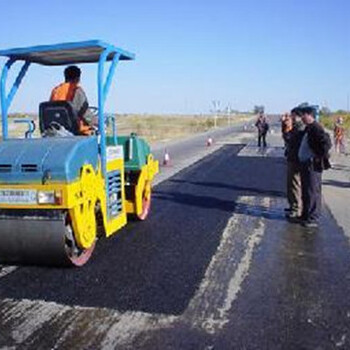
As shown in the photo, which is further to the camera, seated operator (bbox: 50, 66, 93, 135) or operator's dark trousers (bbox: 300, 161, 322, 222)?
operator's dark trousers (bbox: 300, 161, 322, 222)

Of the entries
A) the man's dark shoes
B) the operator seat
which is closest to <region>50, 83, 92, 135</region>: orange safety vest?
the operator seat

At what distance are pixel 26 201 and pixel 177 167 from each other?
40.8 ft

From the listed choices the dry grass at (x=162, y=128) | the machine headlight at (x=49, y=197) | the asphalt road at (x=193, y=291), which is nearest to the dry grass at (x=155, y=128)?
the dry grass at (x=162, y=128)

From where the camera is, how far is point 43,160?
18.9 ft

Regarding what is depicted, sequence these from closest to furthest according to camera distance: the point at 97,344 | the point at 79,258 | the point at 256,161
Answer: the point at 97,344 < the point at 79,258 < the point at 256,161

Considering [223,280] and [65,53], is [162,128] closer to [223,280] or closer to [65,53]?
[65,53]

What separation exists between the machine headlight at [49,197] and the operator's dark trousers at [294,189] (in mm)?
4914

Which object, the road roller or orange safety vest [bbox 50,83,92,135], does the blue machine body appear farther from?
orange safety vest [bbox 50,83,92,135]

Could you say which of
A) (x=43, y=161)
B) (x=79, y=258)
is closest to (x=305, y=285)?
(x=79, y=258)

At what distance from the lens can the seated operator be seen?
6.98 meters

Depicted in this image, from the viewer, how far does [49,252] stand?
19.2 feet

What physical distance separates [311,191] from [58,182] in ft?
14.9

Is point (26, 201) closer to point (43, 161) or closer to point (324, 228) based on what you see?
point (43, 161)

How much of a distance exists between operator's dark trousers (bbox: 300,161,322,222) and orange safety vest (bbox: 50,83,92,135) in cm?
356
